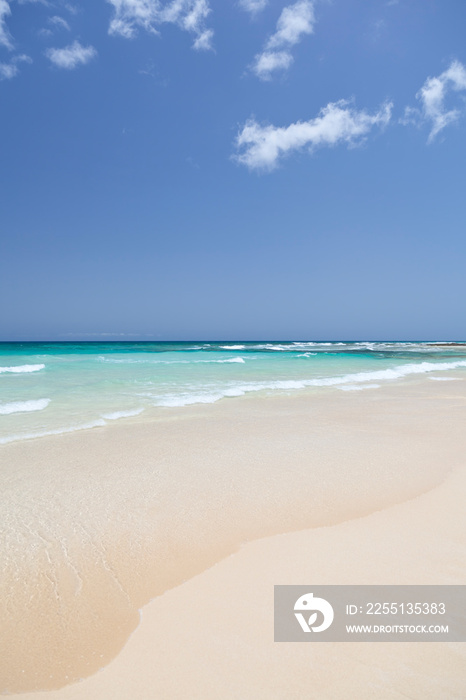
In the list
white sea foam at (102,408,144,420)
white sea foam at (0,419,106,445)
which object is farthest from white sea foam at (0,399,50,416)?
white sea foam at (0,419,106,445)

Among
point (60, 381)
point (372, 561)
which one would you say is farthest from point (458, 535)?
point (60, 381)

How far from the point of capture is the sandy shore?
1.69 m

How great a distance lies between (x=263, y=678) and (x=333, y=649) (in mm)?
438

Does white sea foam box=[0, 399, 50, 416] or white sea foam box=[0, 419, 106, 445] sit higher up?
white sea foam box=[0, 399, 50, 416]

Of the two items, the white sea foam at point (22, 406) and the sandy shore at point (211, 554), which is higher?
the white sea foam at point (22, 406)

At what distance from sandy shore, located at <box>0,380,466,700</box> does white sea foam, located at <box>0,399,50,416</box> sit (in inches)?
109

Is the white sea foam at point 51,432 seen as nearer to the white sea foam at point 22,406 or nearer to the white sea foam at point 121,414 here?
the white sea foam at point 121,414

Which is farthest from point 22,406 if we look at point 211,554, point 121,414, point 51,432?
point 211,554

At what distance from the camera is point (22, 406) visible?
7812 millimetres

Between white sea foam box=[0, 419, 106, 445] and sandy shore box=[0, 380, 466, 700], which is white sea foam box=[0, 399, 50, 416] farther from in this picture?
sandy shore box=[0, 380, 466, 700]

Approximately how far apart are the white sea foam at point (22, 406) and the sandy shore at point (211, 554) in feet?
9.05

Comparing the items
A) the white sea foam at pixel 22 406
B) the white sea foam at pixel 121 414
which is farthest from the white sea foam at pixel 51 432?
the white sea foam at pixel 22 406

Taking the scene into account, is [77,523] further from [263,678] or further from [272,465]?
[272,465]

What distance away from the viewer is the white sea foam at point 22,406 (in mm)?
7354
